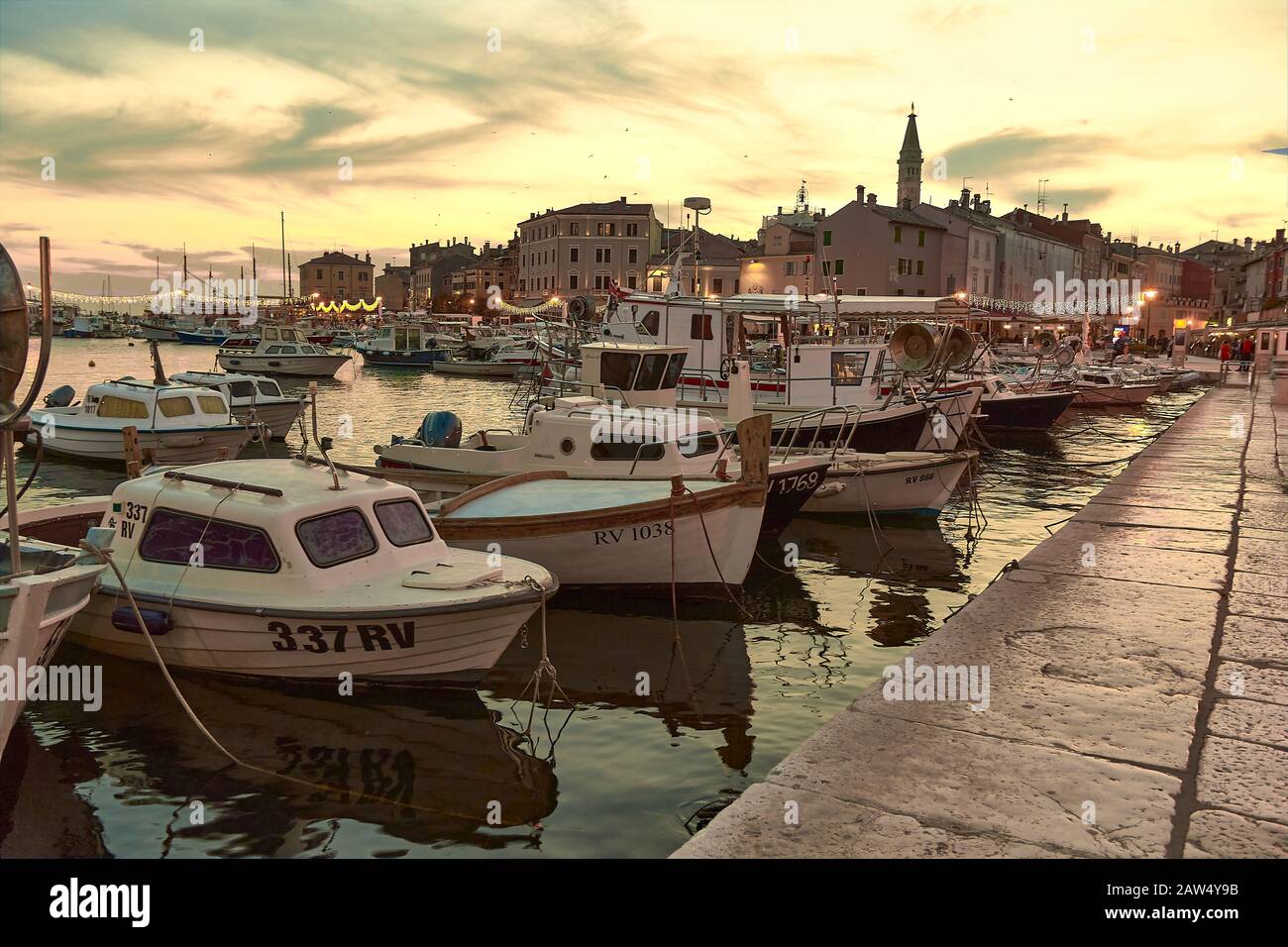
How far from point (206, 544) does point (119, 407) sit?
1912 centimetres

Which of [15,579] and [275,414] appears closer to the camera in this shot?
[15,579]

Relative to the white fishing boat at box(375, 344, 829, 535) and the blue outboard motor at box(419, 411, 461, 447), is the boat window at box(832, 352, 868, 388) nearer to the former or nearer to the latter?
the white fishing boat at box(375, 344, 829, 535)

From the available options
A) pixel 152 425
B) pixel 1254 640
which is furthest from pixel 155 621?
pixel 152 425

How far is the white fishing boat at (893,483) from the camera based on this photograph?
19.1 m

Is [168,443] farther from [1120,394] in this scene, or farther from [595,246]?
[595,246]

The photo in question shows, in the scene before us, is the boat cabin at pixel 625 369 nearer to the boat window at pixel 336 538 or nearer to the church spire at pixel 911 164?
the boat window at pixel 336 538

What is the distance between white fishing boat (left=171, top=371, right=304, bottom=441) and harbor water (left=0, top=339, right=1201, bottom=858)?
21221 millimetres

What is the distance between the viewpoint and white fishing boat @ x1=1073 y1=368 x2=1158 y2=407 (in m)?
44.4

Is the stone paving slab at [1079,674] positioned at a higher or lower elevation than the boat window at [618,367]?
lower

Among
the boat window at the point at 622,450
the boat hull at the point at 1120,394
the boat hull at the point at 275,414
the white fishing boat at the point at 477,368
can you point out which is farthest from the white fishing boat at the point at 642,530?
the white fishing boat at the point at 477,368

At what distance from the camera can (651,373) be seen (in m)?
19.1

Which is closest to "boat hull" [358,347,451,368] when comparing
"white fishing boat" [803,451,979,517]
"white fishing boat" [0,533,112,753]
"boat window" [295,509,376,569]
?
"white fishing boat" [803,451,979,517]

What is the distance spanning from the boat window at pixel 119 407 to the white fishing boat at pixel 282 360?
36.4 metres

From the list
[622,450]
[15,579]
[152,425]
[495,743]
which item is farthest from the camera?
[152,425]
